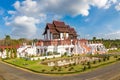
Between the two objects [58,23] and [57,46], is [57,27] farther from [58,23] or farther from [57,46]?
[57,46]

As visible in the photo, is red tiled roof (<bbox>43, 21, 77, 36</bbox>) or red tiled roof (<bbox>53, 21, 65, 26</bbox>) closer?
red tiled roof (<bbox>43, 21, 77, 36</bbox>)

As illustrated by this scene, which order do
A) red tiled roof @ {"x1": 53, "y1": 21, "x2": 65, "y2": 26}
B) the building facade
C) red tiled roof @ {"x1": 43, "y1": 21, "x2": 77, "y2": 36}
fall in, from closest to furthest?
the building facade < red tiled roof @ {"x1": 43, "y1": 21, "x2": 77, "y2": 36} < red tiled roof @ {"x1": 53, "y1": 21, "x2": 65, "y2": 26}

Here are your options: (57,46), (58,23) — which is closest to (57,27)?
(58,23)

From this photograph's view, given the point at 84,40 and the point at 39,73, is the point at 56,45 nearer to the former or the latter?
the point at 84,40

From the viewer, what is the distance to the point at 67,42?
58344 millimetres

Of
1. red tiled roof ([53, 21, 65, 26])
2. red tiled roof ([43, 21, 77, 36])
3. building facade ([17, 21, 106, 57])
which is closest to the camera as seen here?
building facade ([17, 21, 106, 57])

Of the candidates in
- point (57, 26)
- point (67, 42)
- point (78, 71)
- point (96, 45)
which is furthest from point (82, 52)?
point (78, 71)

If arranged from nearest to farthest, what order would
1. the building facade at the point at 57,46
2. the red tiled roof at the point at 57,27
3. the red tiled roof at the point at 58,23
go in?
1. the building facade at the point at 57,46
2. the red tiled roof at the point at 57,27
3. the red tiled roof at the point at 58,23

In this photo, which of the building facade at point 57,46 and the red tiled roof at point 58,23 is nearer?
the building facade at point 57,46

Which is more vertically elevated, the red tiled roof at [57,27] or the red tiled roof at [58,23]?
the red tiled roof at [58,23]

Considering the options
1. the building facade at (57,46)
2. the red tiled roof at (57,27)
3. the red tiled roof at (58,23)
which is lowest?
the building facade at (57,46)

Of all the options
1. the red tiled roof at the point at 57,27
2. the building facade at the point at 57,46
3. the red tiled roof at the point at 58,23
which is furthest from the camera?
the red tiled roof at the point at 58,23

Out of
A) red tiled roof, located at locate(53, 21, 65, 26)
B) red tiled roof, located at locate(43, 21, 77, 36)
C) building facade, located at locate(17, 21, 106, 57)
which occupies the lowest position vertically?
building facade, located at locate(17, 21, 106, 57)

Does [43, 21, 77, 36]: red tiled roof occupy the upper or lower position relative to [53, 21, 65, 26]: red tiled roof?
lower
